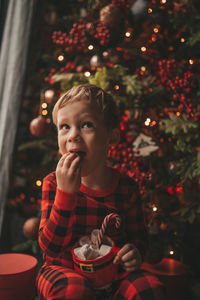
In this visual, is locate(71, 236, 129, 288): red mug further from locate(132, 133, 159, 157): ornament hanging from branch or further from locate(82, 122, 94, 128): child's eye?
locate(132, 133, 159, 157): ornament hanging from branch

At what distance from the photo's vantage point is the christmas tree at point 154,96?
4.26 ft

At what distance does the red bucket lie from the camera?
92 centimetres

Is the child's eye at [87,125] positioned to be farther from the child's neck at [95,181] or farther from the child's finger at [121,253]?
the child's finger at [121,253]

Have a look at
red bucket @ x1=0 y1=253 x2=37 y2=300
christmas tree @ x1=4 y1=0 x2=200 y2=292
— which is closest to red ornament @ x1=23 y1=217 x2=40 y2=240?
christmas tree @ x1=4 y1=0 x2=200 y2=292

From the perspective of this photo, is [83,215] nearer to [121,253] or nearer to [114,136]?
[121,253]

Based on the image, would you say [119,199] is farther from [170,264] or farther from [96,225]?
[170,264]

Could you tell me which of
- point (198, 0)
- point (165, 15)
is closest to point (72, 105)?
point (165, 15)

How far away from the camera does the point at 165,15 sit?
5.10ft

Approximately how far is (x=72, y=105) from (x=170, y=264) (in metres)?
0.87

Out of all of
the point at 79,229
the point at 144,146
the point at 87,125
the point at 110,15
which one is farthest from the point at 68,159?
the point at 110,15

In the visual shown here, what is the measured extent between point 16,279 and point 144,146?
2.41 ft

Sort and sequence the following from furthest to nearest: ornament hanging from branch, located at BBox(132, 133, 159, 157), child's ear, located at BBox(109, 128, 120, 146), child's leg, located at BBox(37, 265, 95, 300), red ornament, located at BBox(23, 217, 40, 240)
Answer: red ornament, located at BBox(23, 217, 40, 240)
ornament hanging from branch, located at BBox(132, 133, 159, 157)
child's ear, located at BBox(109, 128, 120, 146)
child's leg, located at BBox(37, 265, 95, 300)

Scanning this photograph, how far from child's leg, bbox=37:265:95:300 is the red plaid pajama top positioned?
0.06 meters

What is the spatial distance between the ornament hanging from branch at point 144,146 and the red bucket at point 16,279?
24.9 inches
